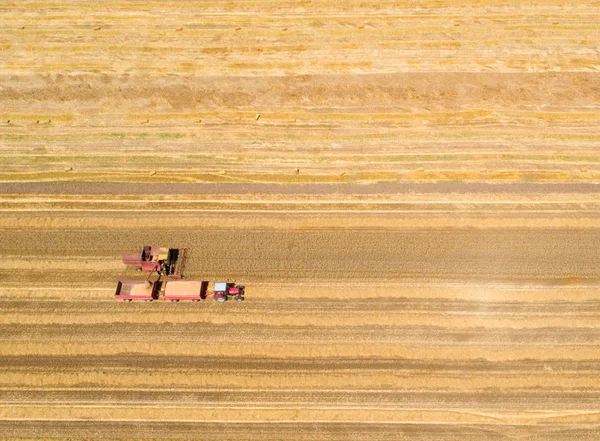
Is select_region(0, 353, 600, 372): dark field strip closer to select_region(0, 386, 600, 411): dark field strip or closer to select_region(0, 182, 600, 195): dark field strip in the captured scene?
select_region(0, 386, 600, 411): dark field strip

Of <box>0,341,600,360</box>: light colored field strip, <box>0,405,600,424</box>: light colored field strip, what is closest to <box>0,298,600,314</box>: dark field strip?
<box>0,341,600,360</box>: light colored field strip

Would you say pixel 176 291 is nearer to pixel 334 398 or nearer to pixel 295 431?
pixel 295 431

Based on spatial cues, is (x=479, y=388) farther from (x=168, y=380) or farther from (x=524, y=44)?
(x=524, y=44)

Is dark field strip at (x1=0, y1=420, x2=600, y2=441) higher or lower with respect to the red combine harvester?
lower

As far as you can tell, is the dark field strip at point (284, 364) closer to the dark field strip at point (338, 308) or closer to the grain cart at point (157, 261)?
the dark field strip at point (338, 308)

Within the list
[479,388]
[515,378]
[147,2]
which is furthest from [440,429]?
[147,2]

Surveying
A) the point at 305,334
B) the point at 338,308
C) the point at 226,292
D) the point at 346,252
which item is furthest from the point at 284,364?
the point at 346,252
